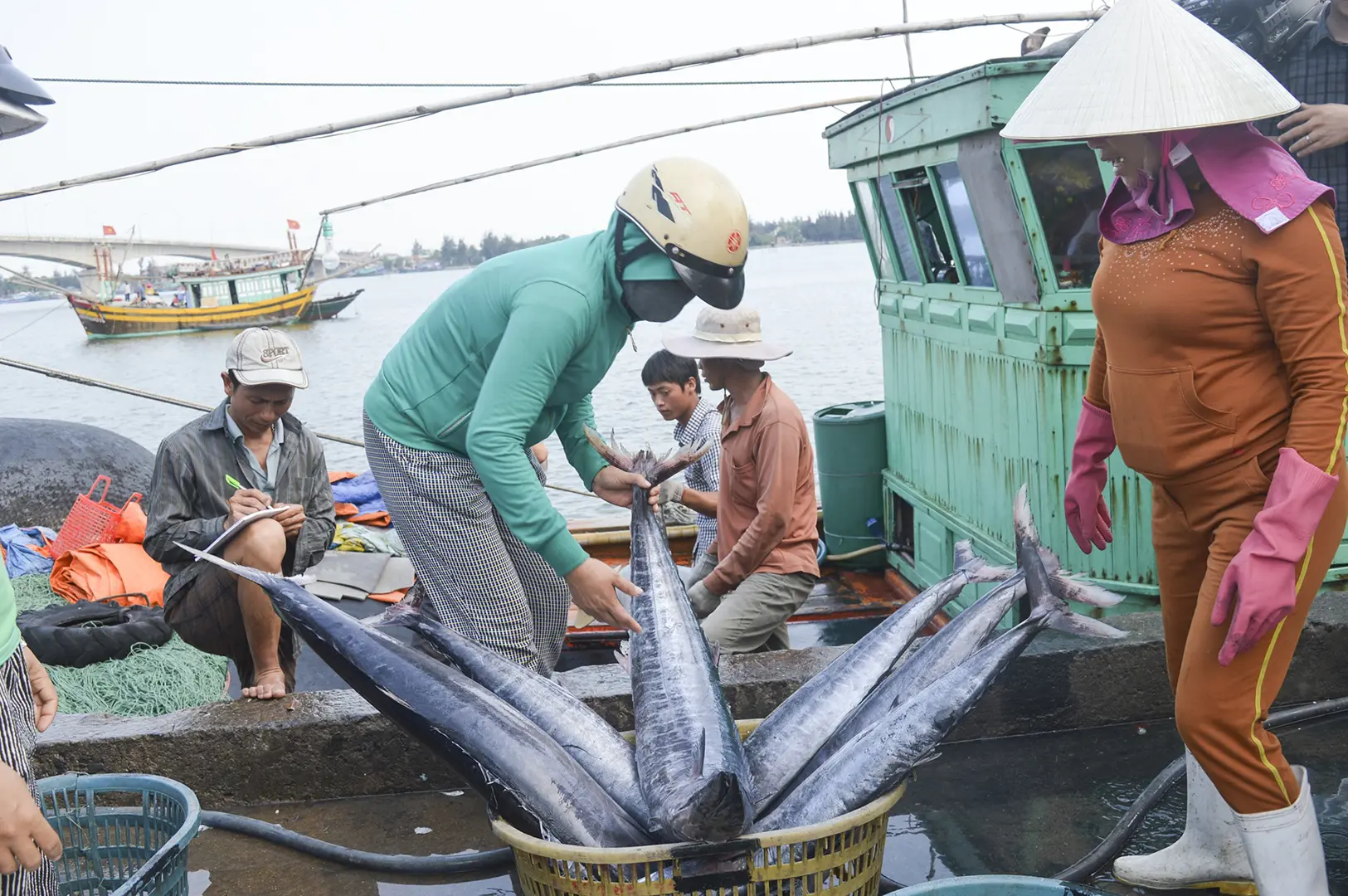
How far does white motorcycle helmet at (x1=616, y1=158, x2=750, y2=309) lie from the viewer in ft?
9.95

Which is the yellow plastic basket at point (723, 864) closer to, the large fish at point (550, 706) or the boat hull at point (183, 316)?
the large fish at point (550, 706)

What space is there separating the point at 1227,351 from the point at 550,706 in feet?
6.73

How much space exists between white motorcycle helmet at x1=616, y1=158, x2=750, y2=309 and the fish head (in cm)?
130

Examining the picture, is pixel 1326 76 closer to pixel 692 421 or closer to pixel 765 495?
pixel 765 495

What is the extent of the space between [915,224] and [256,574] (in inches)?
190

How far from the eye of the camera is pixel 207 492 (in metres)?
4.69

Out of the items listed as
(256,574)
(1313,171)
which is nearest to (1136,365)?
(1313,171)

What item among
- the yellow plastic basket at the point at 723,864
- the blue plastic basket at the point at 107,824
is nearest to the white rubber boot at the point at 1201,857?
the yellow plastic basket at the point at 723,864

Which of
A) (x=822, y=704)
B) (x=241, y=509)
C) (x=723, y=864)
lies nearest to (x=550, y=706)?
(x=822, y=704)

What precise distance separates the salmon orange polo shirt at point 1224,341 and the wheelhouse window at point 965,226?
310 centimetres

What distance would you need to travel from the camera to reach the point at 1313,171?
4.27m

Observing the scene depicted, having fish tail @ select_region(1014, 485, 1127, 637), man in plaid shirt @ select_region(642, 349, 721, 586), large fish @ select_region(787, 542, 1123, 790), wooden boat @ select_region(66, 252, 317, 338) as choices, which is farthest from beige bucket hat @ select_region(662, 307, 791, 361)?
wooden boat @ select_region(66, 252, 317, 338)

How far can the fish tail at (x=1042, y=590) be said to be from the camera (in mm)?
3373

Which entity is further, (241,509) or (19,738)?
(241,509)
